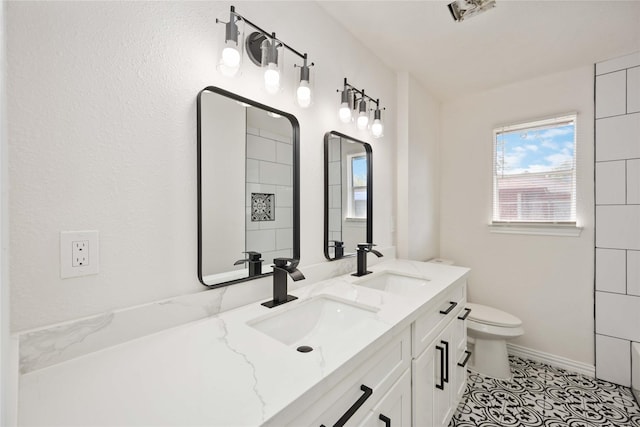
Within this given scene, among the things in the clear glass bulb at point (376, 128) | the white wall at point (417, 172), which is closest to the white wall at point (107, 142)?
the clear glass bulb at point (376, 128)

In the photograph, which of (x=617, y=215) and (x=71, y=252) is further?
(x=617, y=215)

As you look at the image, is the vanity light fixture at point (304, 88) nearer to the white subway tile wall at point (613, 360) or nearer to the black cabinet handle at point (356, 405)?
the black cabinet handle at point (356, 405)

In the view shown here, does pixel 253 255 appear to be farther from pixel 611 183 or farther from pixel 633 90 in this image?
pixel 633 90

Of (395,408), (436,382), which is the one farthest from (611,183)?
(395,408)

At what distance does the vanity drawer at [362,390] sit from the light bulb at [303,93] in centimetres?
110

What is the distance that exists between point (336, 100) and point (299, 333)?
1.30 metres

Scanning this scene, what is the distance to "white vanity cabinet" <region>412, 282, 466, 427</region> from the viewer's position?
3.91 ft

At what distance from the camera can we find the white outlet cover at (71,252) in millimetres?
750

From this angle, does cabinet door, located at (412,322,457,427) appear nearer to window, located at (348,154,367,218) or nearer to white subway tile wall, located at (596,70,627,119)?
window, located at (348,154,367,218)

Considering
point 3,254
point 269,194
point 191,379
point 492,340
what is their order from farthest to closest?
A: point 492,340, point 269,194, point 191,379, point 3,254

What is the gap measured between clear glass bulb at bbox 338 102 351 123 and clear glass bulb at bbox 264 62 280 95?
0.54 m

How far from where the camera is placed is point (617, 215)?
2.05 metres

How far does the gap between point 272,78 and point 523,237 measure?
98.0 inches

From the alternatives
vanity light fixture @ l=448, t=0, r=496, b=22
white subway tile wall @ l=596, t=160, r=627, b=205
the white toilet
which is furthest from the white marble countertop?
white subway tile wall @ l=596, t=160, r=627, b=205
